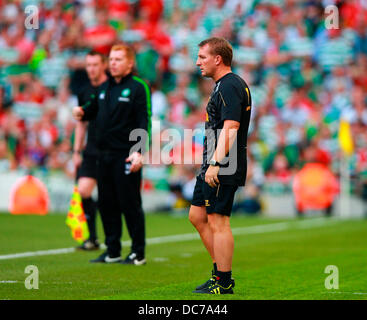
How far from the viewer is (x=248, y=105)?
670cm

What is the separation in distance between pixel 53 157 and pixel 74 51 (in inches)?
160

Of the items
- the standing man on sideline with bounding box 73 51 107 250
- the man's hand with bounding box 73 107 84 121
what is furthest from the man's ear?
the standing man on sideline with bounding box 73 51 107 250

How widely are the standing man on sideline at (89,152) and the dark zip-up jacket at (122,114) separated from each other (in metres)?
1.17

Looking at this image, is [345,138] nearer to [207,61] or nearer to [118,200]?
[118,200]

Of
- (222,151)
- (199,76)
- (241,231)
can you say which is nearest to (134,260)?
(222,151)

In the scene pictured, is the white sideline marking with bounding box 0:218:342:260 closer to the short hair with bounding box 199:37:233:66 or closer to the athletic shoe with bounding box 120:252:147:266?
the athletic shoe with bounding box 120:252:147:266

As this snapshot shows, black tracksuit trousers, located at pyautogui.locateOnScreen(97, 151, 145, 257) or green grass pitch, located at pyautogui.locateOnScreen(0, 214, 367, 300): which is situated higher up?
black tracksuit trousers, located at pyautogui.locateOnScreen(97, 151, 145, 257)

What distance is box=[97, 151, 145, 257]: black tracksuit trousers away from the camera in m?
8.99

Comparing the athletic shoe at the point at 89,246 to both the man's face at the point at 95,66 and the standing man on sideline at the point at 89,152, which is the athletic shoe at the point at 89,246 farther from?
the man's face at the point at 95,66

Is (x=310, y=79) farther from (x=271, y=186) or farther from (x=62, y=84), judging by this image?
(x=62, y=84)

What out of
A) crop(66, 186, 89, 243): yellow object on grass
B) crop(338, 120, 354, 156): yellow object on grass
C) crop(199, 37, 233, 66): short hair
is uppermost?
crop(338, 120, 354, 156): yellow object on grass

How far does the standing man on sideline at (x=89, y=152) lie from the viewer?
1039 centimetres

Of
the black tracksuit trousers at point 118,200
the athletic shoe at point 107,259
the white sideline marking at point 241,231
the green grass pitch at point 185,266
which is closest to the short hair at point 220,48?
the green grass pitch at point 185,266

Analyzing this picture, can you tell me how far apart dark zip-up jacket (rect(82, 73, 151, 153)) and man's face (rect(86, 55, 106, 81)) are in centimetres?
130
